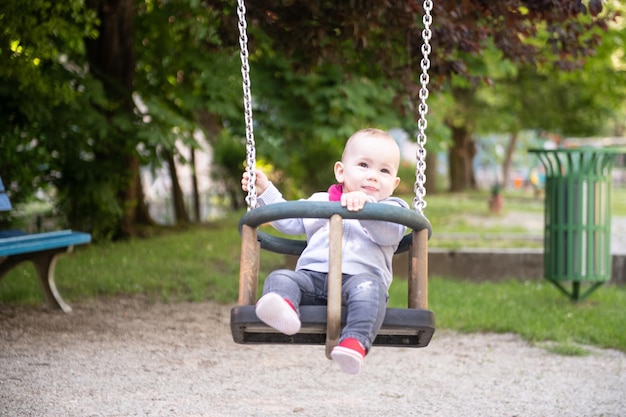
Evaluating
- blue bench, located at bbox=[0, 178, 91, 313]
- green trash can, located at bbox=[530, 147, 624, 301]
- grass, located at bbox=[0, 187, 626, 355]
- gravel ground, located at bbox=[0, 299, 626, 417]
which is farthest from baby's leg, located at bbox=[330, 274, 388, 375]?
green trash can, located at bbox=[530, 147, 624, 301]

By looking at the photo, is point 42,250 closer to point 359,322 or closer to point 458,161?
point 359,322

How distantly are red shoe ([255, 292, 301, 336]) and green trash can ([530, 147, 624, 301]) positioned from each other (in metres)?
5.38

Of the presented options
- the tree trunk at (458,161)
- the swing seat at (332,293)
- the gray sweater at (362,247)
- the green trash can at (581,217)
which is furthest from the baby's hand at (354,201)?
the tree trunk at (458,161)

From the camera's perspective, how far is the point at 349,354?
138 inches

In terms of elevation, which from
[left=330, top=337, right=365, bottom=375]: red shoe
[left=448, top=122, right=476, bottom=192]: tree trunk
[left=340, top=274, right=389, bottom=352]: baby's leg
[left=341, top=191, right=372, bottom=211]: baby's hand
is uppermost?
[left=341, top=191, right=372, bottom=211]: baby's hand

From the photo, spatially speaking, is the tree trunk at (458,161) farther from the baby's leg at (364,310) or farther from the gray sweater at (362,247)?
the baby's leg at (364,310)

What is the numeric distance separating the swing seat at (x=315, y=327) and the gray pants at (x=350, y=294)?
0.07 metres

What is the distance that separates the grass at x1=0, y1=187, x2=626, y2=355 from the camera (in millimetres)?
7449

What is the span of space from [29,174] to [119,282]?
212 cm

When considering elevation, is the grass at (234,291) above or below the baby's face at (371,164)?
below

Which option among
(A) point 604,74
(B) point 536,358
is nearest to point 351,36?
(B) point 536,358

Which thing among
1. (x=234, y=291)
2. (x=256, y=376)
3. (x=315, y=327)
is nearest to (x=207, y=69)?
Answer: (x=234, y=291)

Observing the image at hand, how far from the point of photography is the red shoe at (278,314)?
3533mm

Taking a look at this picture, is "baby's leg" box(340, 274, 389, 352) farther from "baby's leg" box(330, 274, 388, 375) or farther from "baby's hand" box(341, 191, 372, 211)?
"baby's hand" box(341, 191, 372, 211)
